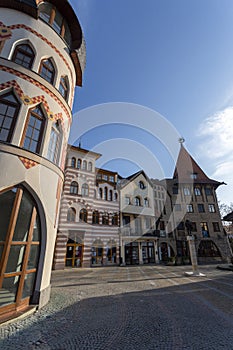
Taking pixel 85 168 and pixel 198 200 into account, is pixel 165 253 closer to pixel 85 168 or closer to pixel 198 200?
pixel 198 200

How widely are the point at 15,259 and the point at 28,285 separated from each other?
1.11 m

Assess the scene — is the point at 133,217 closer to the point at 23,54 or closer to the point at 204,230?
the point at 204,230

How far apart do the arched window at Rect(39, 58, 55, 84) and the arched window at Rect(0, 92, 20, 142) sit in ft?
Answer: 6.33

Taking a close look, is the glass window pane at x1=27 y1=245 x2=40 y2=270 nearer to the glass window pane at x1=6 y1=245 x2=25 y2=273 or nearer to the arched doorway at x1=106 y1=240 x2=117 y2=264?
the glass window pane at x1=6 y1=245 x2=25 y2=273

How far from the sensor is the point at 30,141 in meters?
6.49

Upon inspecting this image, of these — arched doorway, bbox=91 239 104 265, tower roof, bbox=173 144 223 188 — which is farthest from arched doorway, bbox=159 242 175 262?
tower roof, bbox=173 144 223 188

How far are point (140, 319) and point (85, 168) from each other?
58.0 feet

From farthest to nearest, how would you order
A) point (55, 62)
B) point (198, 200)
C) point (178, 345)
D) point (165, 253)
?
point (198, 200) → point (165, 253) → point (55, 62) → point (178, 345)

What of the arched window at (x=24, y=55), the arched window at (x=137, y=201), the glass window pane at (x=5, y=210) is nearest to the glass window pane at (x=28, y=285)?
the glass window pane at (x=5, y=210)

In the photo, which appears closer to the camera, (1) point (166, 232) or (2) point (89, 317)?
(2) point (89, 317)

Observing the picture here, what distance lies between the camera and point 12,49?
6.75 m

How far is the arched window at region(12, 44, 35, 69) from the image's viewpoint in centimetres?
690

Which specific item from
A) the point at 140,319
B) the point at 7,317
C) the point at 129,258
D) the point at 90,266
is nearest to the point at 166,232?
the point at 129,258

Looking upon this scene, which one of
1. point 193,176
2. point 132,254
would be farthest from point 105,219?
point 193,176
